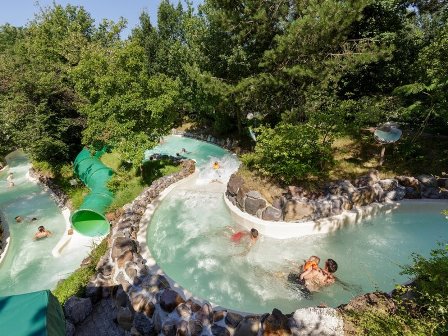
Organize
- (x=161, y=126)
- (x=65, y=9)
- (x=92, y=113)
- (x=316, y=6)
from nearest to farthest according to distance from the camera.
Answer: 1. (x=316, y=6)
2. (x=92, y=113)
3. (x=161, y=126)
4. (x=65, y=9)

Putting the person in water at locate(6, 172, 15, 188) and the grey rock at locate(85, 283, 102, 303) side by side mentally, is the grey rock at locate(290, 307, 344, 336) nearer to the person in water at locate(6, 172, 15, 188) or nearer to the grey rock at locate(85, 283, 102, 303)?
the grey rock at locate(85, 283, 102, 303)

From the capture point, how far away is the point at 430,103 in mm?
14539

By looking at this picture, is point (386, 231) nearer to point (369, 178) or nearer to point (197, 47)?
point (369, 178)

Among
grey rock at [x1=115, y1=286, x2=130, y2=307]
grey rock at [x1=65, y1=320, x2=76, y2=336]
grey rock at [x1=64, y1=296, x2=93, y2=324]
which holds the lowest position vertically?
grey rock at [x1=65, y1=320, x2=76, y2=336]

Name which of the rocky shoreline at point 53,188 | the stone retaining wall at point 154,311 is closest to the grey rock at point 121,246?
the stone retaining wall at point 154,311

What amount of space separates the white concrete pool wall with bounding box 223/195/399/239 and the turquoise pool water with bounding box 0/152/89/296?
26.0 feet

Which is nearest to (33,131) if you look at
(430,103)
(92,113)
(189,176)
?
(92,113)

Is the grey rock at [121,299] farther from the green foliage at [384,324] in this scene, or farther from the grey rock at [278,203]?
the grey rock at [278,203]

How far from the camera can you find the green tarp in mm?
5004

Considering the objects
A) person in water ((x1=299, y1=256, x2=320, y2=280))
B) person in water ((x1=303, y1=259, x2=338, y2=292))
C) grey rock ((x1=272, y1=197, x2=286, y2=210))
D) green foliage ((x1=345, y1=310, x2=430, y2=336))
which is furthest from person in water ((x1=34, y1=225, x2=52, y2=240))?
green foliage ((x1=345, y1=310, x2=430, y2=336))

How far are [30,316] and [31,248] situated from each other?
11015 millimetres

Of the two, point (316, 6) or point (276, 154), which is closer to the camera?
point (276, 154)

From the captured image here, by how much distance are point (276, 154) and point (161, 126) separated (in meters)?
7.56

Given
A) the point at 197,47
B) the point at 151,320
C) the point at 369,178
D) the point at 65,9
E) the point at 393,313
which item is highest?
the point at 65,9
